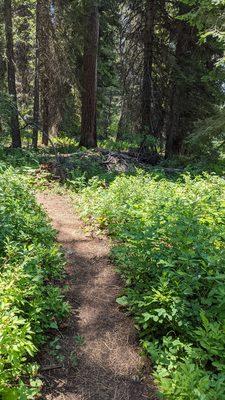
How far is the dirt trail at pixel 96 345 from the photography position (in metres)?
3.34

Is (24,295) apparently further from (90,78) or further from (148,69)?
(148,69)

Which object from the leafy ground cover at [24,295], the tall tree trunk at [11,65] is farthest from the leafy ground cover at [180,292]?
the tall tree trunk at [11,65]

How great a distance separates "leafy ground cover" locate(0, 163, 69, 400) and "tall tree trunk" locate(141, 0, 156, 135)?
836cm

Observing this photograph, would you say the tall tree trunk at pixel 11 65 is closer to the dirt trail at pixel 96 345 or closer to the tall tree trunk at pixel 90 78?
the tall tree trunk at pixel 90 78

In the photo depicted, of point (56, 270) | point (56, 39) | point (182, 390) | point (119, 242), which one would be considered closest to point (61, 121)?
point (56, 39)

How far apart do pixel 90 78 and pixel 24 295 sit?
11.4m

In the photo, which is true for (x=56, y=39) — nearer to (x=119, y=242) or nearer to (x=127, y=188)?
(x=127, y=188)

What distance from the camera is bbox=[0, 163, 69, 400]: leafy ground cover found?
286 centimetres

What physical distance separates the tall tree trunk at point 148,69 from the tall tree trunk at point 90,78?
6.20ft

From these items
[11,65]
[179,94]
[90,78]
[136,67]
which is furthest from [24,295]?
[136,67]

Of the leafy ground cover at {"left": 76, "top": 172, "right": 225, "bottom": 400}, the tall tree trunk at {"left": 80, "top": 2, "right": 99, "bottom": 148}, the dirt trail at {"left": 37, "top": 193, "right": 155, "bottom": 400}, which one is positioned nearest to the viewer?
the leafy ground cover at {"left": 76, "top": 172, "right": 225, "bottom": 400}

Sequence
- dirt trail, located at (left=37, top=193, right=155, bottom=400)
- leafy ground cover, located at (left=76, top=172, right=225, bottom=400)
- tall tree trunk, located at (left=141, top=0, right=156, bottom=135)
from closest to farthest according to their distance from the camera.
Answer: leafy ground cover, located at (left=76, top=172, right=225, bottom=400)
dirt trail, located at (left=37, top=193, right=155, bottom=400)
tall tree trunk, located at (left=141, top=0, right=156, bottom=135)

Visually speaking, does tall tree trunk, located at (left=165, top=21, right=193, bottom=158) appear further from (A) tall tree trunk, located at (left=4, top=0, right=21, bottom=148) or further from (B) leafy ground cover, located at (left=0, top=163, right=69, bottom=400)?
(B) leafy ground cover, located at (left=0, top=163, right=69, bottom=400)

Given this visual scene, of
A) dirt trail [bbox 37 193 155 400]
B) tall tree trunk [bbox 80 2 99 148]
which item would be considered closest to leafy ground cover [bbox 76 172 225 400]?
dirt trail [bbox 37 193 155 400]
